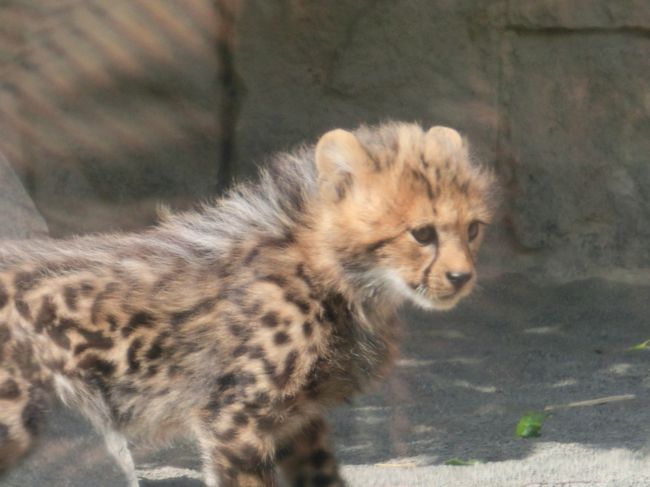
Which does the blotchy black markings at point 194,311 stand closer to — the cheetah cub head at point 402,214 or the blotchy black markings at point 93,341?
the blotchy black markings at point 93,341

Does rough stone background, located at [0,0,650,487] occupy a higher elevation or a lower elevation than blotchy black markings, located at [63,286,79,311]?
higher

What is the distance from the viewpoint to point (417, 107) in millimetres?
6848

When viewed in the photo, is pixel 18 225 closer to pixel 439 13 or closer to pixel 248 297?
pixel 248 297

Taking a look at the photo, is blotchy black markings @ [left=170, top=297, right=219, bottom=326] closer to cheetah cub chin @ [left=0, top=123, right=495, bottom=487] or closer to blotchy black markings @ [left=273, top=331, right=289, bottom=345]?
cheetah cub chin @ [left=0, top=123, right=495, bottom=487]

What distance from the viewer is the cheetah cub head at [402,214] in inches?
141

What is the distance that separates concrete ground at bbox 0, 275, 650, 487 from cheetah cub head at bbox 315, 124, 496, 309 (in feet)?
2.61

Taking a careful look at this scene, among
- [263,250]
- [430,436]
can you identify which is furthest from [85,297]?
[430,436]

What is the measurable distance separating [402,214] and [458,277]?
24cm

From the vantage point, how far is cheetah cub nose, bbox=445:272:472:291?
357 centimetres

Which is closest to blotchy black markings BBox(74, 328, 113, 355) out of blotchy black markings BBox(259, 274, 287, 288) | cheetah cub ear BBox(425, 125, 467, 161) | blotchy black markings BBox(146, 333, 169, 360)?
blotchy black markings BBox(146, 333, 169, 360)

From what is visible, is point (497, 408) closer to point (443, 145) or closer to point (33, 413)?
point (443, 145)

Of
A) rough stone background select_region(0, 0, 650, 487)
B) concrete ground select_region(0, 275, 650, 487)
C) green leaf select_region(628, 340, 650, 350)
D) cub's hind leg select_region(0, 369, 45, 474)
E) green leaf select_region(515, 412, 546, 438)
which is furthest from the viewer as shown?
rough stone background select_region(0, 0, 650, 487)

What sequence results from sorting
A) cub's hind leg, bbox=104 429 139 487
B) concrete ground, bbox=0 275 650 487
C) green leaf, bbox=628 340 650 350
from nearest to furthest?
cub's hind leg, bbox=104 429 139 487 < concrete ground, bbox=0 275 650 487 < green leaf, bbox=628 340 650 350

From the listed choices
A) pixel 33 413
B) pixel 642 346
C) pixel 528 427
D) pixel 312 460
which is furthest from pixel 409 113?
pixel 33 413
